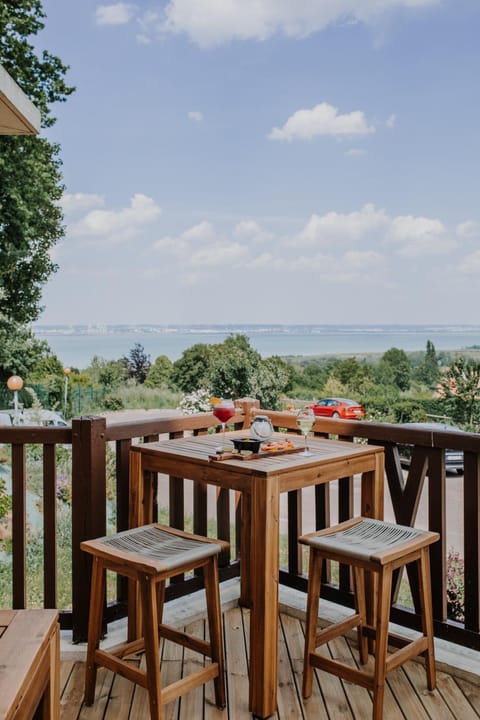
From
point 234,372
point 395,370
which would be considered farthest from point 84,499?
point 395,370

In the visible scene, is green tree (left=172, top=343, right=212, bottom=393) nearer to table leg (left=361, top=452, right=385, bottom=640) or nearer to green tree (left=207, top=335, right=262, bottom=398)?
green tree (left=207, top=335, right=262, bottom=398)

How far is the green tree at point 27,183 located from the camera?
34.1 ft

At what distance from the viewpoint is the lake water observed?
1778 centimetres

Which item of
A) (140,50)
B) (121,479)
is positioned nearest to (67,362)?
(140,50)

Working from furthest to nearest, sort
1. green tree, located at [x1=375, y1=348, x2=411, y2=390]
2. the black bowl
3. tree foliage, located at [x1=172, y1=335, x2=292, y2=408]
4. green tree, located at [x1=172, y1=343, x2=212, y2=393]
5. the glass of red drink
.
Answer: green tree, located at [x1=375, y1=348, x2=411, y2=390] → green tree, located at [x1=172, y1=343, x2=212, y2=393] → tree foliage, located at [x1=172, y1=335, x2=292, y2=408] → the glass of red drink → the black bowl

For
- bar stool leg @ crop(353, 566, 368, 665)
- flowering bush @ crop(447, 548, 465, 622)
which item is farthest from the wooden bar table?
flowering bush @ crop(447, 548, 465, 622)

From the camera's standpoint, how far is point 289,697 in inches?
79.6

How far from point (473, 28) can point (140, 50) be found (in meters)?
8.87

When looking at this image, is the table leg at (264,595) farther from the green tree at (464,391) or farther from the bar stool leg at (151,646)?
the green tree at (464,391)

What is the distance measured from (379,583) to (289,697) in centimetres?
57

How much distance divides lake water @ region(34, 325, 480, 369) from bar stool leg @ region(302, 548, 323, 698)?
48.5 ft

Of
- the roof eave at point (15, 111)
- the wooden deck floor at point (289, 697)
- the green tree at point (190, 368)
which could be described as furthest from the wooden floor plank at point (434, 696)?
the green tree at point (190, 368)

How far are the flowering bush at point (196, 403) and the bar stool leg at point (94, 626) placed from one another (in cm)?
1074

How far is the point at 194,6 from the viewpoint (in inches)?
579
